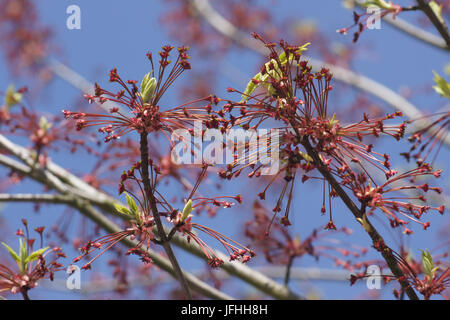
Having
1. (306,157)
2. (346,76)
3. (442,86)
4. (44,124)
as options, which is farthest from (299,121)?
(346,76)

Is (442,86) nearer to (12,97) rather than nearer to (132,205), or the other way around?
(132,205)

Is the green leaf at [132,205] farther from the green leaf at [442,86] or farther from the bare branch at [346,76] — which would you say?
the bare branch at [346,76]

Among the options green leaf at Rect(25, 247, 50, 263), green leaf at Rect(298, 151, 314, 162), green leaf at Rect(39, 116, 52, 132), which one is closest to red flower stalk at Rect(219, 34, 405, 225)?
green leaf at Rect(298, 151, 314, 162)

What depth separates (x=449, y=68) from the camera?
239 inches

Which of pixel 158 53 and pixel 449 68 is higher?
pixel 449 68

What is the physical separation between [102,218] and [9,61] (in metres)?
8.55

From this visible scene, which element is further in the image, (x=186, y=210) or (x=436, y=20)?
(x=436, y=20)

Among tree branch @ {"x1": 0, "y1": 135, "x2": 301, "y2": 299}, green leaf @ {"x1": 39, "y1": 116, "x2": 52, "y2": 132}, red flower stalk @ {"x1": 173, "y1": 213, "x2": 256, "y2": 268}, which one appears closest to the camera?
red flower stalk @ {"x1": 173, "y1": 213, "x2": 256, "y2": 268}

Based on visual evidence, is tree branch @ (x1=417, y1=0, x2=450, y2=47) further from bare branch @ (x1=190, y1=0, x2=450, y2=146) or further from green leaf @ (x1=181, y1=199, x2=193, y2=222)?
bare branch @ (x1=190, y1=0, x2=450, y2=146)

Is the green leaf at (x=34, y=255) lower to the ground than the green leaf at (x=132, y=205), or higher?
lower

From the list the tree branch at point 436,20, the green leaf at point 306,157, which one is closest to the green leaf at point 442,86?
the tree branch at point 436,20
